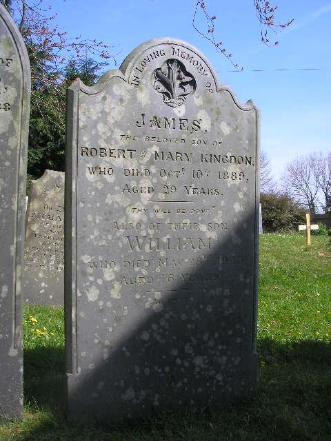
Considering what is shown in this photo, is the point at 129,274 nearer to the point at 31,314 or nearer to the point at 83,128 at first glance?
the point at 83,128

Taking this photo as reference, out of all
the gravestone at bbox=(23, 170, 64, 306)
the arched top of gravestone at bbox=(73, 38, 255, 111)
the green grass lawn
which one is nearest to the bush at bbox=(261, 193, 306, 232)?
the green grass lawn

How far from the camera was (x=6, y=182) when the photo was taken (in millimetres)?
4293

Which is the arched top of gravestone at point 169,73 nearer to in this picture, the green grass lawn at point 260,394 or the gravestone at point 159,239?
the gravestone at point 159,239

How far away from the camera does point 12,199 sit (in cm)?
431

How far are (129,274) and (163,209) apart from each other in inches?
22.7

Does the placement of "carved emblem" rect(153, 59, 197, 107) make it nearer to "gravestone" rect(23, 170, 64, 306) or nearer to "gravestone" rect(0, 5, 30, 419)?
"gravestone" rect(0, 5, 30, 419)

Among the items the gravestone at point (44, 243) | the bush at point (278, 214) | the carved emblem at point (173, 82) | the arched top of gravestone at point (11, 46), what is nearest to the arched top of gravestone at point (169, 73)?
the carved emblem at point (173, 82)

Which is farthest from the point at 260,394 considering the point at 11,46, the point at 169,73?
the point at 11,46

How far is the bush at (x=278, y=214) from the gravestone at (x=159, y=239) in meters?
29.0

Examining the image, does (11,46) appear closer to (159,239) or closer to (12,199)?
(12,199)

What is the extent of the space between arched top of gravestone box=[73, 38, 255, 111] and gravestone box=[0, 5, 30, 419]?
52cm

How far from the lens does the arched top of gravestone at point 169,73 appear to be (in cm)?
443

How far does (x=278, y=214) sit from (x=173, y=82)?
97.3ft

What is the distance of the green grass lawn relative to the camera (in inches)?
163
